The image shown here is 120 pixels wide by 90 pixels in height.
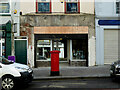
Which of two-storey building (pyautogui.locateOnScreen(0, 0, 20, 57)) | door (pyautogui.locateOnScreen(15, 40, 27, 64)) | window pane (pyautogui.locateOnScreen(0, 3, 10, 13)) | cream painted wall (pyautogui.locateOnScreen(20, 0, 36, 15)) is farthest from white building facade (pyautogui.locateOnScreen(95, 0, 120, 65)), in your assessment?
window pane (pyautogui.locateOnScreen(0, 3, 10, 13))

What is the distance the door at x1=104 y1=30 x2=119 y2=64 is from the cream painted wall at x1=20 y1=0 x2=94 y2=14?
2292mm

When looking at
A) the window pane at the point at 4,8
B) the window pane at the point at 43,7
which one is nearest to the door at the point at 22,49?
the window pane at the point at 4,8

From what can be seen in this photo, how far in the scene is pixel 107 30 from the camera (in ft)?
53.1

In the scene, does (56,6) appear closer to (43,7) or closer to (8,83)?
(43,7)

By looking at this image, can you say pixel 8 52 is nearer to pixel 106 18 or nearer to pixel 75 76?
pixel 75 76

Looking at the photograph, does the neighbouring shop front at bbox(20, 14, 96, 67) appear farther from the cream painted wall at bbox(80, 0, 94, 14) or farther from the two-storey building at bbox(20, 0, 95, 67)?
the cream painted wall at bbox(80, 0, 94, 14)

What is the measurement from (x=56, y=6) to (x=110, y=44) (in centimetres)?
536

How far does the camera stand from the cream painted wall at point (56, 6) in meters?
16.0

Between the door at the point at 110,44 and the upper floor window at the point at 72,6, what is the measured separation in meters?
3.00

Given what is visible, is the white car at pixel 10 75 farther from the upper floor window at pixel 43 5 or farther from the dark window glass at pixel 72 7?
the dark window glass at pixel 72 7

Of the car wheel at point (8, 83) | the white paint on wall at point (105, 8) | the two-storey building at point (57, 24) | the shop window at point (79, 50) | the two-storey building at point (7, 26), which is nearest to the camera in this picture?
the car wheel at point (8, 83)

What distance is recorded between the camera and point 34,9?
16.0 metres

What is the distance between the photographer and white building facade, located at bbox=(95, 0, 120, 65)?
15945 mm

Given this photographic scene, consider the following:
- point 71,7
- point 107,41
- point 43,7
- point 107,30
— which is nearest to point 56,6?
point 43,7
